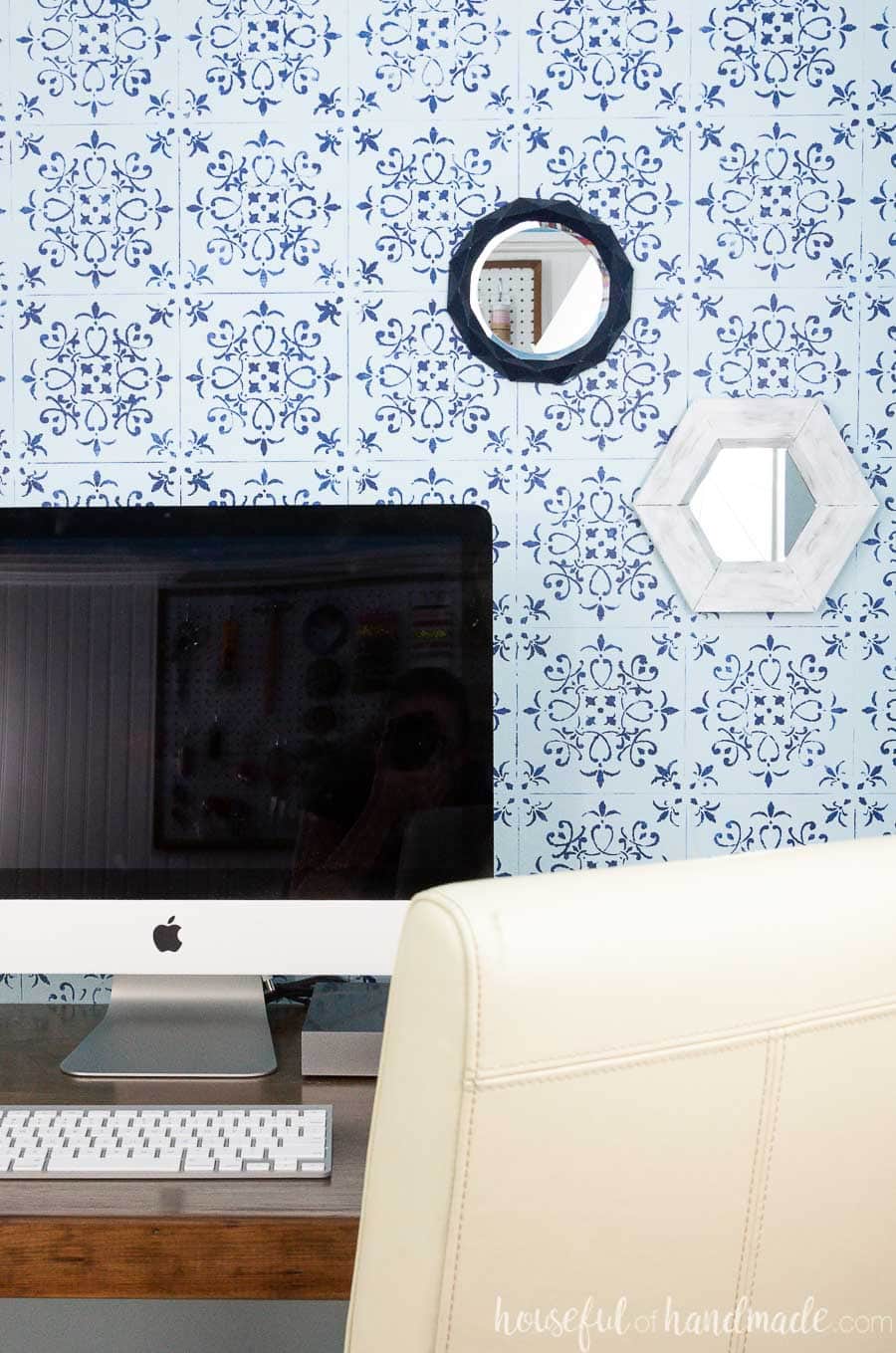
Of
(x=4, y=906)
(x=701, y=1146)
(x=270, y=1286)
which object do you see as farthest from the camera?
(x=4, y=906)

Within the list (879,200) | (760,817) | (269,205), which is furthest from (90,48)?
(760,817)

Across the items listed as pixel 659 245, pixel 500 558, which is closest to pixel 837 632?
pixel 500 558

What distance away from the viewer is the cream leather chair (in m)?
0.52

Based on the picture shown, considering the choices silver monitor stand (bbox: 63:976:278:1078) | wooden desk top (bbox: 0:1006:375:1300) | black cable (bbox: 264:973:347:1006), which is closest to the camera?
wooden desk top (bbox: 0:1006:375:1300)

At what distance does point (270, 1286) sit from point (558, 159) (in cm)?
140

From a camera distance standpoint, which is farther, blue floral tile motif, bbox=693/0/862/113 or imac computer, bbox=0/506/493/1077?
blue floral tile motif, bbox=693/0/862/113

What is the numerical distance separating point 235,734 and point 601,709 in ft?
1.75

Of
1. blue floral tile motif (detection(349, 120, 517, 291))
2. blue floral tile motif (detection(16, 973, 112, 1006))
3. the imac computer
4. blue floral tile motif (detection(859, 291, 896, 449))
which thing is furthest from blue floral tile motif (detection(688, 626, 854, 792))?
blue floral tile motif (detection(16, 973, 112, 1006))

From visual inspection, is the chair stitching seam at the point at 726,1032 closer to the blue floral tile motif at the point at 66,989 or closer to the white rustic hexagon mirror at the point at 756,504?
the white rustic hexagon mirror at the point at 756,504

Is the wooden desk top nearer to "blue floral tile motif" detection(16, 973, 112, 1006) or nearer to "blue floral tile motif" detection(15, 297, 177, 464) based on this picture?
"blue floral tile motif" detection(16, 973, 112, 1006)

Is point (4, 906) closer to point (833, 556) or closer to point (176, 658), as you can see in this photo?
point (176, 658)

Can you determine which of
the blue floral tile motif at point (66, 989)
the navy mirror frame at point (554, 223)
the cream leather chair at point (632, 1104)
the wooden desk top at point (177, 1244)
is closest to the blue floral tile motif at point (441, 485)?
the navy mirror frame at point (554, 223)

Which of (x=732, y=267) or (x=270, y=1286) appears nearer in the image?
(x=270, y=1286)

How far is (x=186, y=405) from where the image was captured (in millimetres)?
1542
